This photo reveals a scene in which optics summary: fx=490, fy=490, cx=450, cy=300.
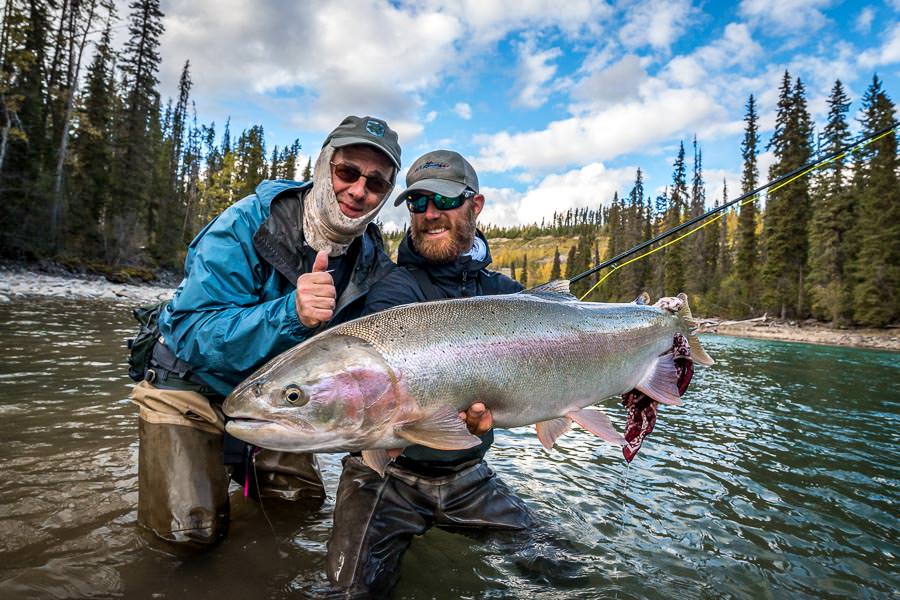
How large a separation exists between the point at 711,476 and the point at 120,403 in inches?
279

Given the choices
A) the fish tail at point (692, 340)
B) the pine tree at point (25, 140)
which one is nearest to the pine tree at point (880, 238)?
the fish tail at point (692, 340)

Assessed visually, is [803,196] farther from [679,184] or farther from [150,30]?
[150,30]

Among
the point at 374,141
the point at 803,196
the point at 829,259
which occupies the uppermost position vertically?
the point at 803,196

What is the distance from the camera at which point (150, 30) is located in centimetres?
3406

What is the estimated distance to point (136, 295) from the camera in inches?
929

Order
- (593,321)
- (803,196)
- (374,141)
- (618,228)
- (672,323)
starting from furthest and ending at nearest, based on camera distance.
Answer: (618,228)
(803,196)
(672,323)
(374,141)
(593,321)

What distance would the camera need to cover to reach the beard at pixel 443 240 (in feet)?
11.2

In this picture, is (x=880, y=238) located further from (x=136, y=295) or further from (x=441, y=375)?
(x=136, y=295)

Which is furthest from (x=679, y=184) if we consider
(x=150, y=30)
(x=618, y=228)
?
(x=150, y=30)

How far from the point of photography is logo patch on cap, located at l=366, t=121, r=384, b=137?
328cm

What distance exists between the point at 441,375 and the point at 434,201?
1.54 metres

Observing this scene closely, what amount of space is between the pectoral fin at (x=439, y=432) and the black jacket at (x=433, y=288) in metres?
0.75

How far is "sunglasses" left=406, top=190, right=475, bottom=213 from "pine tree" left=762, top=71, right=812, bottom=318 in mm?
40102

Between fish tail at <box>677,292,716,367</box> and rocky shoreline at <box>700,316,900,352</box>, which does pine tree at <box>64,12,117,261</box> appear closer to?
fish tail at <box>677,292,716,367</box>
